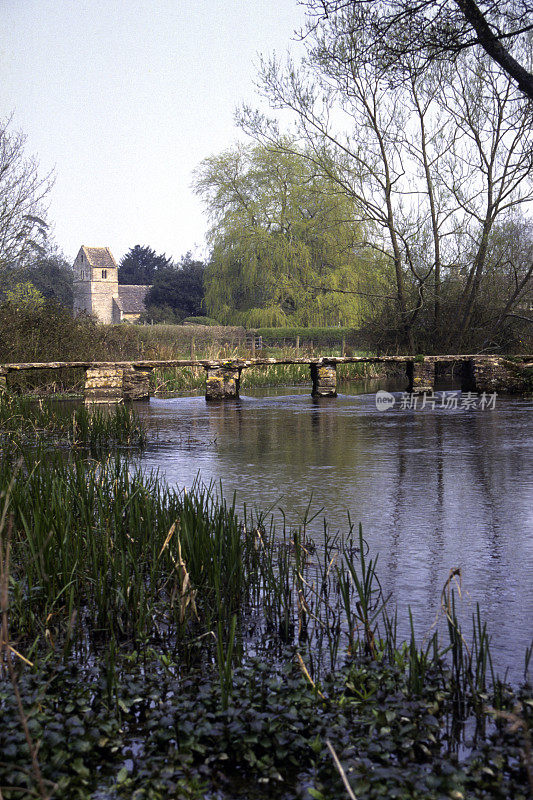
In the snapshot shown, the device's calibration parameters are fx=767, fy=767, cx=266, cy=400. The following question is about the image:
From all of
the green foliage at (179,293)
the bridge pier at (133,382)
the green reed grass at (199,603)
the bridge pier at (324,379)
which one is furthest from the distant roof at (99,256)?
the green reed grass at (199,603)

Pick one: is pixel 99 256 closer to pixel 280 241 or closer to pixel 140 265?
pixel 140 265

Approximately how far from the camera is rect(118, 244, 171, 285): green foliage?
93.2 metres

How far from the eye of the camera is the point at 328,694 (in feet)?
9.50

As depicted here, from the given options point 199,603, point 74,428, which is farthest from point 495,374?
point 199,603

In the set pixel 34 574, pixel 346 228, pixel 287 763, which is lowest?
pixel 287 763

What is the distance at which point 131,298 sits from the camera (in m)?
83.9

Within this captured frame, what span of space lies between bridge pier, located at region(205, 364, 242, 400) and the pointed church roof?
70.4 meters

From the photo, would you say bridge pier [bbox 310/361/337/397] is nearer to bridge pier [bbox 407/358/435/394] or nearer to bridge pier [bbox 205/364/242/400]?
bridge pier [bbox 205/364/242/400]

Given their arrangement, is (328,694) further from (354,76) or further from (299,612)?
(354,76)


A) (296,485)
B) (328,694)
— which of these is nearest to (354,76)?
(296,485)

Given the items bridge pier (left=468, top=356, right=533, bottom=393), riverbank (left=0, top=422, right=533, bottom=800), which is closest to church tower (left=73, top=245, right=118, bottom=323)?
bridge pier (left=468, top=356, right=533, bottom=393)

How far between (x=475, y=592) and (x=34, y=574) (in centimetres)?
229

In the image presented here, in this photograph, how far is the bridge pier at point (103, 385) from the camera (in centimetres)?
1628

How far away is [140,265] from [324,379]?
80.7 meters
